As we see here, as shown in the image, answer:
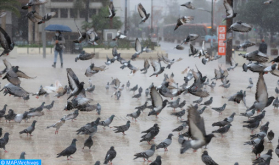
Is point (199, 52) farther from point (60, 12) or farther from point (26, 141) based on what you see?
point (60, 12)

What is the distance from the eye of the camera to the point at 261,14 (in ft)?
176

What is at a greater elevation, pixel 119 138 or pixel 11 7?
pixel 11 7

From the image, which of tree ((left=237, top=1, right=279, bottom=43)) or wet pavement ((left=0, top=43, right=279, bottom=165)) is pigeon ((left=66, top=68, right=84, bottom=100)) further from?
tree ((left=237, top=1, right=279, bottom=43))

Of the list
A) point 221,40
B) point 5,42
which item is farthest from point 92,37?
point 221,40

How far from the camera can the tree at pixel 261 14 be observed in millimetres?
50909

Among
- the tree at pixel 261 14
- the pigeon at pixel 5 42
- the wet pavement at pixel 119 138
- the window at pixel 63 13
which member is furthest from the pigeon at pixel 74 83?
the window at pixel 63 13

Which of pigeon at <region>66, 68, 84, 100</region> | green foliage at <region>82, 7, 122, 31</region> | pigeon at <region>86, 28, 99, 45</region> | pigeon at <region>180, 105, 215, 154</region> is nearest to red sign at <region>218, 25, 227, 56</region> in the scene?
pigeon at <region>86, 28, 99, 45</region>

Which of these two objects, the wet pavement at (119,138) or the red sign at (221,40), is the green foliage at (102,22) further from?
the wet pavement at (119,138)

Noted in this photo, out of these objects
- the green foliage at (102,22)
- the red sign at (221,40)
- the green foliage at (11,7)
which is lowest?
the red sign at (221,40)

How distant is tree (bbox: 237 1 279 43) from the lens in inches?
2004

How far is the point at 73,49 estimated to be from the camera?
3631 centimetres

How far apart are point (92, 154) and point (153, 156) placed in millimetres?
970

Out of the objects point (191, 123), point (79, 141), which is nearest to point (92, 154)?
point (79, 141)

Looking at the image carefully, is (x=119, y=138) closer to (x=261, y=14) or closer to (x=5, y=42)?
(x=5, y=42)
